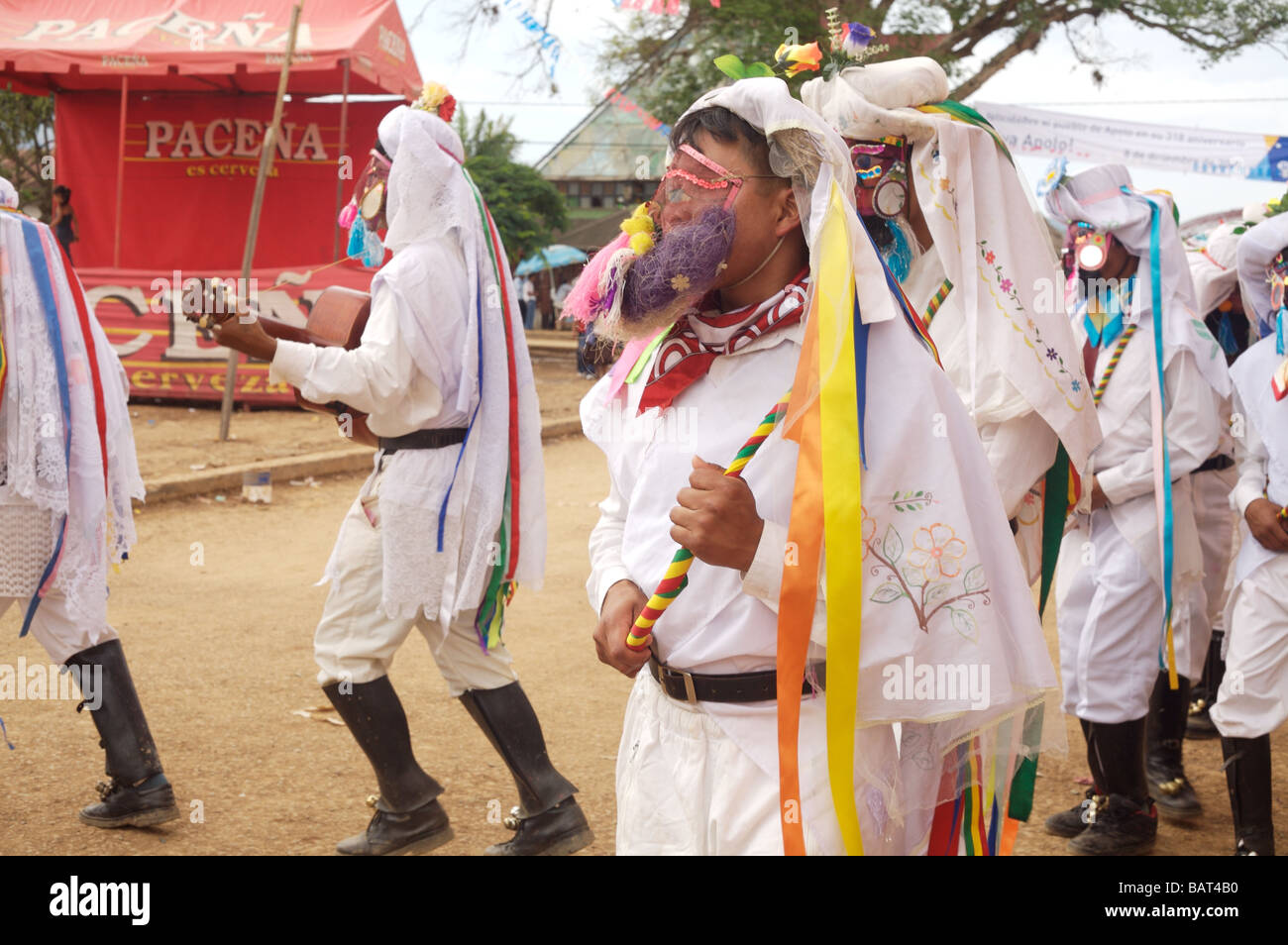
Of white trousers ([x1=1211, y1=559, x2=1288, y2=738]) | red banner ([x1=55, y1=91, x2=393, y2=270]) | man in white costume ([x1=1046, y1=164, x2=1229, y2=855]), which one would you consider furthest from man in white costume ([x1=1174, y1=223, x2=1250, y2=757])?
red banner ([x1=55, y1=91, x2=393, y2=270])

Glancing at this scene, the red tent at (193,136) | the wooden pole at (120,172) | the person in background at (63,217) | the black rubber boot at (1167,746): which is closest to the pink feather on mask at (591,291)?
the black rubber boot at (1167,746)

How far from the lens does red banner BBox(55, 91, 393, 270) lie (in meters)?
17.0

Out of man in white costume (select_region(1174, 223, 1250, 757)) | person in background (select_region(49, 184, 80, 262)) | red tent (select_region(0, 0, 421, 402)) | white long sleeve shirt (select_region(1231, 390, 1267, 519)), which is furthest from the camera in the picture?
person in background (select_region(49, 184, 80, 262))

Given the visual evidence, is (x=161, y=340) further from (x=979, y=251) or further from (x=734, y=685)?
(x=734, y=685)

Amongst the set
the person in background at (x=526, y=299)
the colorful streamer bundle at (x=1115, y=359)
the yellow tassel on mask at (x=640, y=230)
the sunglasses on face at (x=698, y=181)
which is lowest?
the person in background at (x=526, y=299)

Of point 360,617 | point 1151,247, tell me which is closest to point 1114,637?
point 1151,247

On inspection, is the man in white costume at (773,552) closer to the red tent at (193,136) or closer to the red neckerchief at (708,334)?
the red neckerchief at (708,334)

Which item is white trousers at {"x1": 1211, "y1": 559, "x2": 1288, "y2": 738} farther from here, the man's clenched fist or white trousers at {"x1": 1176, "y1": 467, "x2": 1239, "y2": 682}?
the man's clenched fist

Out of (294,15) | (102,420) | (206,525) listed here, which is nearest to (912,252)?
(102,420)

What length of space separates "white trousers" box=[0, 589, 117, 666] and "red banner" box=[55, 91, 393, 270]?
13.3m

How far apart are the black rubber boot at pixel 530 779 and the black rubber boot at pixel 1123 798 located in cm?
185

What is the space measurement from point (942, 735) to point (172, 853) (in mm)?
2784

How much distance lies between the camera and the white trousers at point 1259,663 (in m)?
4.08

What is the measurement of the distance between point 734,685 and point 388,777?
2214 mm
